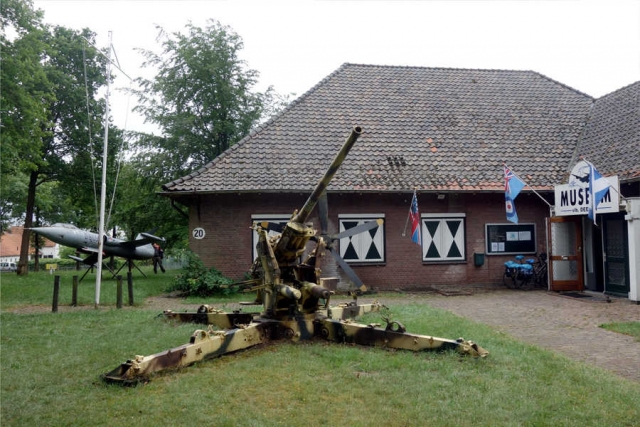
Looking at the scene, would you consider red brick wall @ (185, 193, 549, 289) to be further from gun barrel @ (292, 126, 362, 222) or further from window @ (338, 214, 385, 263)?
gun barrel @ (292, 126, 362, 222)

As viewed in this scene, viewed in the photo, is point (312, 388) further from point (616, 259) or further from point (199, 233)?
point (616, 259)

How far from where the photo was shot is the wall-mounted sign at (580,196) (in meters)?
13.3

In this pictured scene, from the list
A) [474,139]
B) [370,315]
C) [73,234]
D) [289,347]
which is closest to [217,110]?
[73,234]

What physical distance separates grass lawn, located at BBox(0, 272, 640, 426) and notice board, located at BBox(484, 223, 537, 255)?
8.79 m

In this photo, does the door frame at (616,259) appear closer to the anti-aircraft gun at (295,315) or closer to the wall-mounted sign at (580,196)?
the wall-mounted sign at (580,196)

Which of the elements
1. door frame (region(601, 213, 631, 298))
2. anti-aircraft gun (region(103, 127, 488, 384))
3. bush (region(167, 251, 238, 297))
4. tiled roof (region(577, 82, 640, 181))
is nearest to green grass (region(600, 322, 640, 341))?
anti-aircraft gun (region(103, 127, 488, 384))

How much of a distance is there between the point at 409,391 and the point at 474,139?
1356 centimetres

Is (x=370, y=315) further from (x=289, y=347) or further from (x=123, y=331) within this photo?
(x=123, y=331)

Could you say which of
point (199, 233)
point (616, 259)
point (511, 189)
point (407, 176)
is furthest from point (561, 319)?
point (199, 233)

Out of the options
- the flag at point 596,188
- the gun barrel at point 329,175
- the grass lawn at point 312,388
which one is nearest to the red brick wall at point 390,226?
the flag at point 596,188

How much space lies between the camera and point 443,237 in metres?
16.7

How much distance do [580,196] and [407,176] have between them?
4665 mm

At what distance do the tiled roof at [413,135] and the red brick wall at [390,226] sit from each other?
0.62 m

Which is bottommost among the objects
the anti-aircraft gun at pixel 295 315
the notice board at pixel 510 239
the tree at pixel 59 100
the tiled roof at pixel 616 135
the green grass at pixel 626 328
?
the green grass at pixel 626 328
